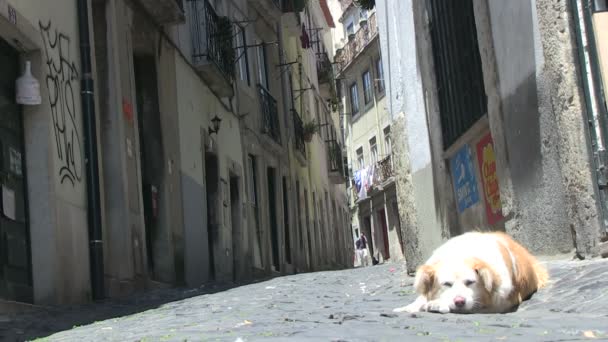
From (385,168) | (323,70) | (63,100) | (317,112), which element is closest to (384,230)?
(385,168)

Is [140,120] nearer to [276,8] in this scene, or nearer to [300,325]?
[300,325]

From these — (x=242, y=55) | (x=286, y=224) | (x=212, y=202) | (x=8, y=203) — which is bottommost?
→ (x=8, y=203)

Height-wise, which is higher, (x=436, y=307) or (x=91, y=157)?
(x=91, y=157)

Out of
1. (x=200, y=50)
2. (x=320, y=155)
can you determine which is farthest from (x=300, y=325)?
(x=320, y=155)

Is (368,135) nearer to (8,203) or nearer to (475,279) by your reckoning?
(8,203)

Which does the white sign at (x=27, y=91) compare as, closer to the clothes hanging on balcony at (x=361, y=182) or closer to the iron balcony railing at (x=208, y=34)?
the iron balcony railing at (x=208, y=34)

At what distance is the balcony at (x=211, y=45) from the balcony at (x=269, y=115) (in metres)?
3.83

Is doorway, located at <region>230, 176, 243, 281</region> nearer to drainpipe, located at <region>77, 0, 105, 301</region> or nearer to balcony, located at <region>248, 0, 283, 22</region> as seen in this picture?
balcony, located at <region>248, 0, 283, 22</region>

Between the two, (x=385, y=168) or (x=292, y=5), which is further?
(x=385, y=168)

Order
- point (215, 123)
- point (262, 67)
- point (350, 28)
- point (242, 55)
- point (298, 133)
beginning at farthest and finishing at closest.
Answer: point (350, 28)
point (298, 133)
point (262, 67)
point (242, 55)
point (215, 123)

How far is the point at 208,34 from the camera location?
616 inches

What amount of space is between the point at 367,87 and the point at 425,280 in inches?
1407

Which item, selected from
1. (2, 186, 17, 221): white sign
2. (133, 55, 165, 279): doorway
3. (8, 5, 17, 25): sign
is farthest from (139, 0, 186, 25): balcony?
(2, 186, 17, 221): white sign

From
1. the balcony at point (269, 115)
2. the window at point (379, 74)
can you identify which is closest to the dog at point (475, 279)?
the balcony at point (269, 115)
